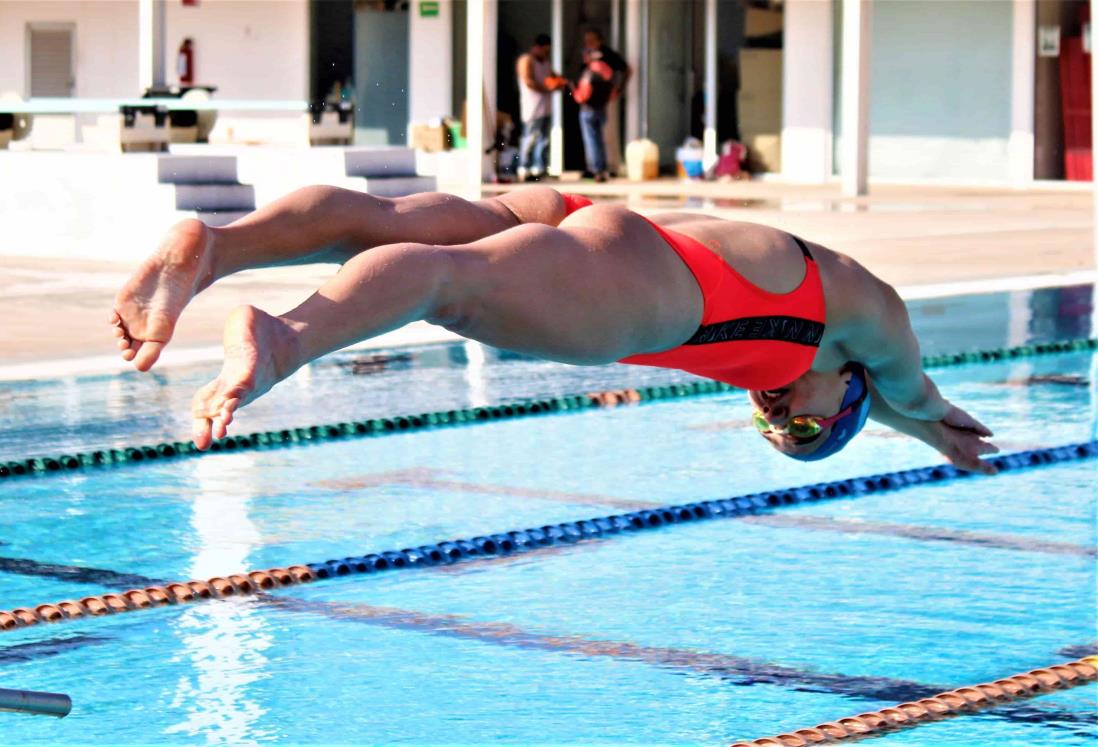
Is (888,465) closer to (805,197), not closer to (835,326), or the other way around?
(835,326)

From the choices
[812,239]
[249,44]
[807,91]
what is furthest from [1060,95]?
[249,44]

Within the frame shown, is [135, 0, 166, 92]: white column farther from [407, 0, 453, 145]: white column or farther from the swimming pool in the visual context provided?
the swimming pool

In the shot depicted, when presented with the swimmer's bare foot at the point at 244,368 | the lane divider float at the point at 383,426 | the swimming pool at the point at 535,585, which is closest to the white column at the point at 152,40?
the swimming pool at the point at 535,585

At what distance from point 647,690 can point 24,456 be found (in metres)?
3.33

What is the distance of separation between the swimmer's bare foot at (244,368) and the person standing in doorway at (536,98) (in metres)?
19.9

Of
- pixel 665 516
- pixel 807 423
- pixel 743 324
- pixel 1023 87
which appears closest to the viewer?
pixel 743 324

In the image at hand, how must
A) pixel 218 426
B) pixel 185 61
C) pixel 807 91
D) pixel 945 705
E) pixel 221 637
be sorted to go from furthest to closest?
1. pixel 185 61
2. pixel 807 91
3. pixel 221 637
4. pixel 945 705
5. pixel 218 426

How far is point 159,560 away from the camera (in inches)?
200

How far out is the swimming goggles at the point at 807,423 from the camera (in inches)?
179

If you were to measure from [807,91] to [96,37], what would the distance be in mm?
11492

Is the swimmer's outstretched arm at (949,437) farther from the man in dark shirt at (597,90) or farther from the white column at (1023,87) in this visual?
the white column at (1023,87)

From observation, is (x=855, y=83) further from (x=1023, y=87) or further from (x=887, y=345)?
(x=887, y=345)

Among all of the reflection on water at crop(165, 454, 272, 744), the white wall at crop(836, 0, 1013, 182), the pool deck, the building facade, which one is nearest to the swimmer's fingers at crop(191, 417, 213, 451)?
the reflection on water at crop(165, 454, 272, 744)

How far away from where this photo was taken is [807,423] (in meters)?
4.55
